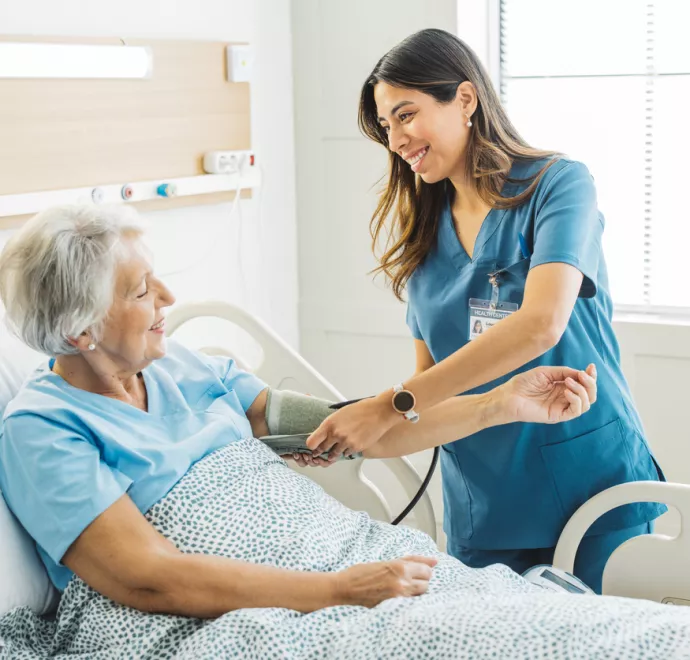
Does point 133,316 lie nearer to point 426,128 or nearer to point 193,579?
point 193,579

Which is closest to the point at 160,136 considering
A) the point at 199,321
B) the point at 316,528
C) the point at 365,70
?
the point at 199,321

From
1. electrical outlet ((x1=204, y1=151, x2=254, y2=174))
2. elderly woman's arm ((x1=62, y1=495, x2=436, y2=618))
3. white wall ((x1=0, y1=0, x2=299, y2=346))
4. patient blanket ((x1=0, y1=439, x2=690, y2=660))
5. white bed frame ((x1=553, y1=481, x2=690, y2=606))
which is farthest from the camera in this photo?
electrical outlet ((x1=204, y1=151, x2=254, y2=174))

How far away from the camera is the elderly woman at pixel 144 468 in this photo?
1497 mm

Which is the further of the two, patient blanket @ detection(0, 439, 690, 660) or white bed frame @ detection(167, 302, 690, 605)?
white bed frame @ detection(167, 302, 690, 605)

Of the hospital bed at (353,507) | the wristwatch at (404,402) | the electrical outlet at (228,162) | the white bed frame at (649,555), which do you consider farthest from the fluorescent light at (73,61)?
the white bed frame at (649,555)

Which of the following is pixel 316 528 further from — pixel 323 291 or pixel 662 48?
pixel 662 48

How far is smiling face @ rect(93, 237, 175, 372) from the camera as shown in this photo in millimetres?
1658

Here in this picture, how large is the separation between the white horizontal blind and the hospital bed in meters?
1.27

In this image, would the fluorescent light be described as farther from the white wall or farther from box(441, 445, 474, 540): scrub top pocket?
box(441, 445, 474, 540): scrub top pocket

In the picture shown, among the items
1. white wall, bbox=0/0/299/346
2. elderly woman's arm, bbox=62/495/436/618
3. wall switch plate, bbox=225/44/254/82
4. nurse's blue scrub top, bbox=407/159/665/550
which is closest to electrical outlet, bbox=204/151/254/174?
white wall, bbox=0/0/299/346

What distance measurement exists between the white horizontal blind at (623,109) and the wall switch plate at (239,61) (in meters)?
0.87

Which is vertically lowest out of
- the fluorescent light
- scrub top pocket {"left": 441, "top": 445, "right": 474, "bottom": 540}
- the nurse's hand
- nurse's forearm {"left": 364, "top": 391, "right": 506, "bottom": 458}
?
scrub top pocket {"left": 441, "top": 445, "right": 474, "bottom": 540}

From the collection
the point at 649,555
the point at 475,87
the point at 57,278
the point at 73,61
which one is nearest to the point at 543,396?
the point at 649,555

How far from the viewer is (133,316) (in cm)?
167
